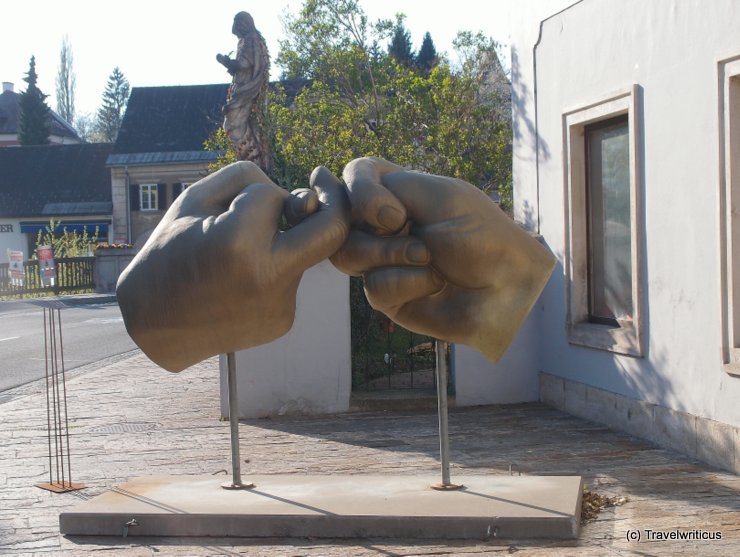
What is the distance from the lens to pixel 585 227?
418 inches

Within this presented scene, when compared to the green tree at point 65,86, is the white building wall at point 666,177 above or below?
below

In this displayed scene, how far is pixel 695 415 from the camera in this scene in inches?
326

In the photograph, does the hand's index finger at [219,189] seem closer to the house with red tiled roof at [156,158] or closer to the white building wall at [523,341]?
the white building wall at [523,341]

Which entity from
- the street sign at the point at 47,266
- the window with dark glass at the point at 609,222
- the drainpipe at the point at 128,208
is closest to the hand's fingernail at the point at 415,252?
the window with dark glass at the point at 609,222

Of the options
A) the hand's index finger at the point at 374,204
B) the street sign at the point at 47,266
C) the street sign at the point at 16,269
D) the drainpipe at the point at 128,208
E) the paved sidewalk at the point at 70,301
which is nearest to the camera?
the hand's index finger at the point at 374,204

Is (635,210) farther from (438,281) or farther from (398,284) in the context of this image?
(398,284)

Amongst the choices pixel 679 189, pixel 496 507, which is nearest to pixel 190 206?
pixel 496 507

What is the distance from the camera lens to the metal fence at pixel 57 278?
41.1 metres

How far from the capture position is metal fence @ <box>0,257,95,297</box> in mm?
41094

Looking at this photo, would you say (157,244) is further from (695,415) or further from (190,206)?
(695,415)

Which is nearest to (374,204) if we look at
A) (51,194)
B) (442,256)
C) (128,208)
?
(442,256)

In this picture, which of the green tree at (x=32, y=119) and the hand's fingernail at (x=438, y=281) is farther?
the green tree at (x=32, y=119)

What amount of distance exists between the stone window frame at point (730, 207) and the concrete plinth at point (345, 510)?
1943 mm

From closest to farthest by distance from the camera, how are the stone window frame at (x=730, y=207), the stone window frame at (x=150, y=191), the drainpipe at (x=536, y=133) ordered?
the stone window frame at (x=730, y=207)
the drainpipe at (x=536, y=133)
the stone window frame at (x=150, y=191)
